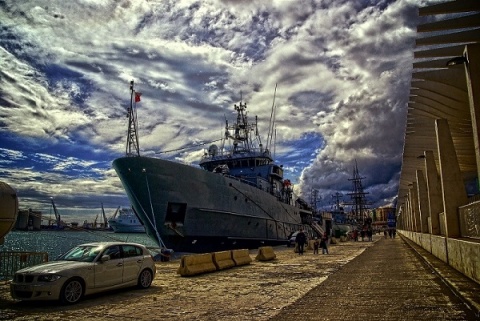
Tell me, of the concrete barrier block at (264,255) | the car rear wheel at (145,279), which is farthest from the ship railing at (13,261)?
the concrete barrier block at (264,255)

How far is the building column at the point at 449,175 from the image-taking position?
14602 millimetres

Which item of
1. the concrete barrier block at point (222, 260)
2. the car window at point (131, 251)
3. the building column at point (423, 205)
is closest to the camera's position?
the car window at point (131, 251)

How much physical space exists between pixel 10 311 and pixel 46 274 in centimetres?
92

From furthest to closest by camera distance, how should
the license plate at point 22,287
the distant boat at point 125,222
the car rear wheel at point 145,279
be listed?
the distant boat at point 125,222
the car rear wheel at point 145,279
the license plate at point 22,287

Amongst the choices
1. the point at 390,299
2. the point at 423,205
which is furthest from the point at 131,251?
the point at 423,205

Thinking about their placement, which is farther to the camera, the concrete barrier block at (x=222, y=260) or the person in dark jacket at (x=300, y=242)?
the person in dark jacket at (x=300, y=242)

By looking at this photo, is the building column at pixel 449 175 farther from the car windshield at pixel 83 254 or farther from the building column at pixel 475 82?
the car windshield at pixel 83 254

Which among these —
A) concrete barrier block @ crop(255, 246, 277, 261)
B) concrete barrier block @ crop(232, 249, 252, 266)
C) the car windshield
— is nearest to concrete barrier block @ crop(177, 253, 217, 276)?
concrete barrier block @ crop(232, 249, 252, 266)

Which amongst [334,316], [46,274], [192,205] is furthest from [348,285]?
[192,205]

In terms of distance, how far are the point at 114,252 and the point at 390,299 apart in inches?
269

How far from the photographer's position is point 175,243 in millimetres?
22844

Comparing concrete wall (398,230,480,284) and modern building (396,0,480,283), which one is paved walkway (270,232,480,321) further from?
modern building (396,0,480,283)

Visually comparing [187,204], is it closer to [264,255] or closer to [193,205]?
A: [193,205]

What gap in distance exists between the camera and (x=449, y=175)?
1477 centimetres
